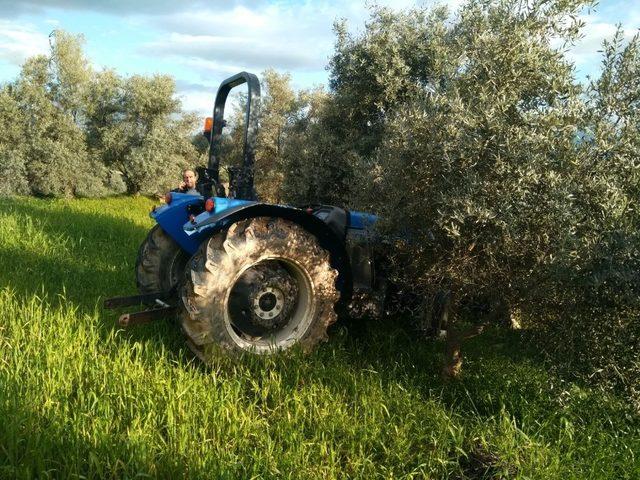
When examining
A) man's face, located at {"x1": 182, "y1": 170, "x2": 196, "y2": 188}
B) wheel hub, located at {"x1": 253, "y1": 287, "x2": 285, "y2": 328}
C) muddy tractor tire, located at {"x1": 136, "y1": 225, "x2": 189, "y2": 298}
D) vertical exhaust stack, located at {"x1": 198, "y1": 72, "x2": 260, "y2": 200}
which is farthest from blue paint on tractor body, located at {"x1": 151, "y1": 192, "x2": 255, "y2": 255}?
man's face, located at {"x1": 182, "y1": 170, "x2": 196, "y2": 188}

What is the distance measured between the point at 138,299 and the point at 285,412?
1874 mm

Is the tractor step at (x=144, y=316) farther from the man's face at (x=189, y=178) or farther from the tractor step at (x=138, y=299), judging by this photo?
the man's face at (x=189, y=178)

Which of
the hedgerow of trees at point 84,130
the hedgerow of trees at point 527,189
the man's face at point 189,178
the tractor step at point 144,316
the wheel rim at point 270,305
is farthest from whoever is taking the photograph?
the hedgerow of trees at point 84,130

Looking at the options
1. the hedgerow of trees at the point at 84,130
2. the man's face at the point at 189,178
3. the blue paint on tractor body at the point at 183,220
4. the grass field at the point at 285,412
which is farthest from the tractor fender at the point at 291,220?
the hedgerow of trees at the point at 84,130

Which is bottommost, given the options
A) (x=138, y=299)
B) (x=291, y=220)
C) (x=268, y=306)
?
(x=138, y=299)

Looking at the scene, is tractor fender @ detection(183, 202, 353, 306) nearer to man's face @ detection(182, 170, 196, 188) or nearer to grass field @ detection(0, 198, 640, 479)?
grass field @ detection(0, 198, 640, 479)

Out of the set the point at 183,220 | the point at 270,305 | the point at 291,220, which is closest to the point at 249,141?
the point at 291,220

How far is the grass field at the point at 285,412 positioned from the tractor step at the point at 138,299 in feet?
0.60

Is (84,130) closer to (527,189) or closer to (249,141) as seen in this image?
(249,141)

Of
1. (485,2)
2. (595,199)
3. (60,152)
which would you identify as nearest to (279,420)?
(595,199)

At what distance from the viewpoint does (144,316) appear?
12.3 ft

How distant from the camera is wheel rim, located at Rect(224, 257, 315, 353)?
13.0ft

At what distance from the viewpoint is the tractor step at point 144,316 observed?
3.57 metres

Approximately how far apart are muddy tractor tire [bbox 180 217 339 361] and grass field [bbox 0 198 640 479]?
0.66 ft
